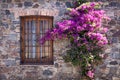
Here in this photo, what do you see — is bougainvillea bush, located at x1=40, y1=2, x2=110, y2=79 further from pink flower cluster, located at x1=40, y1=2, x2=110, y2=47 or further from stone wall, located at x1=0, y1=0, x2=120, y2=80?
stone wall, located at x1=0, y1=0, x2=120, y2=80

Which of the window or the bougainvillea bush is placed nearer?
the bougainvillea bush

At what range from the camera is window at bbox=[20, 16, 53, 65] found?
877cm

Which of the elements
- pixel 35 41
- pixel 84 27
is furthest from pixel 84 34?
pixel 35 41

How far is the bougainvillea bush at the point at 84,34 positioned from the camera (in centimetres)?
816

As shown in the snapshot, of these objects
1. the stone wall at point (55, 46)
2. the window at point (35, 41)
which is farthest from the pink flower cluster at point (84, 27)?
the window at point (35, 41)

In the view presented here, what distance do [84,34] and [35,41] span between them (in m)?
1.65

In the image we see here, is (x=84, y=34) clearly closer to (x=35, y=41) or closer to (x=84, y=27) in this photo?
(x=84, y=27)

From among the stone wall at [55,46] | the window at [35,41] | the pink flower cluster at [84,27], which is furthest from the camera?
the window at [35,41]

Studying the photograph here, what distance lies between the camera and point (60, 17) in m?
8.62

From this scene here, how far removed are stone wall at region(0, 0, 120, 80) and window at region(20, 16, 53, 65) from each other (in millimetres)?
211

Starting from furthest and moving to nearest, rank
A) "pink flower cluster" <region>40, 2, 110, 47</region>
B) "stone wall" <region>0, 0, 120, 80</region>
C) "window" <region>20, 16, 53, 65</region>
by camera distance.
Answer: "window" <region>20, 16, 53, 65</region>, "stone wall" <region>0, 0, 120, 80</region>, "pink flower cluster" <region>40, 2, 110, 47</region>

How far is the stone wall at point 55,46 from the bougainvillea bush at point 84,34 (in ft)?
1.05

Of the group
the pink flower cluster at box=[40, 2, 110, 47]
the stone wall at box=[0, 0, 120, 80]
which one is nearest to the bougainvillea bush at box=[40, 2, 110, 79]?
the pink flower cluster at box=[40, 2, 110, 47]

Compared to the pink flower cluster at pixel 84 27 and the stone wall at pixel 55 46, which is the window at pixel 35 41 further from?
the pink flower cluster at pixel 84 27
